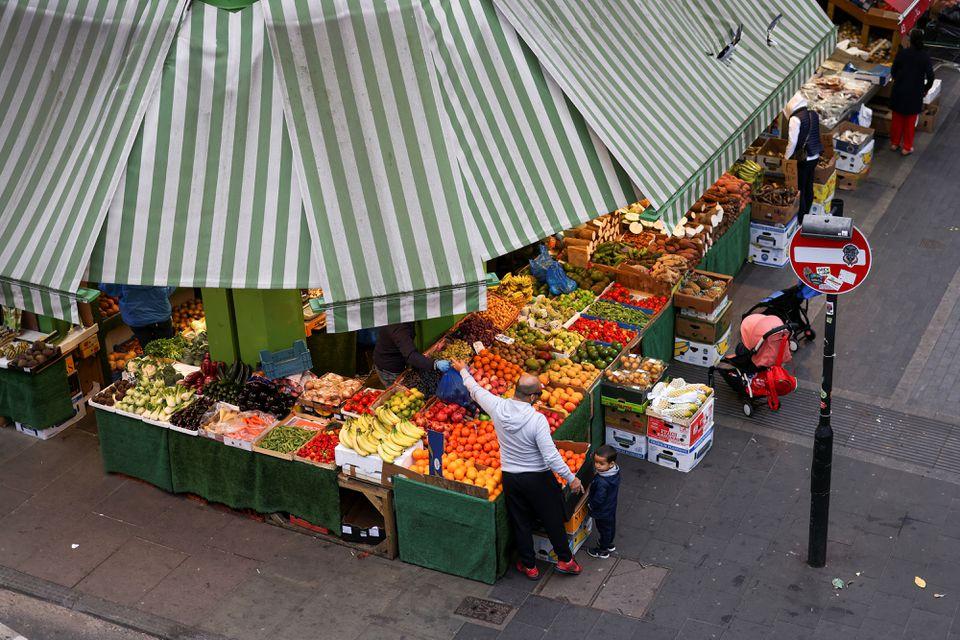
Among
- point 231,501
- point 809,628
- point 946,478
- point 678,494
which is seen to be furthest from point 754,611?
point 231,501

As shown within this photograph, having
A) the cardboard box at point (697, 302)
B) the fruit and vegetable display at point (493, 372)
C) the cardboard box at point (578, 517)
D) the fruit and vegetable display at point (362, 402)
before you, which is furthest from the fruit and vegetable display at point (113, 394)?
the cardboard box at point (697, 302)

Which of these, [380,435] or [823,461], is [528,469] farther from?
[823,461]

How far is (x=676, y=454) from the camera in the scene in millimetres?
11578

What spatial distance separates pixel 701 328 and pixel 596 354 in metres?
1.78

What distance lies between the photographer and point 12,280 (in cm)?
1052

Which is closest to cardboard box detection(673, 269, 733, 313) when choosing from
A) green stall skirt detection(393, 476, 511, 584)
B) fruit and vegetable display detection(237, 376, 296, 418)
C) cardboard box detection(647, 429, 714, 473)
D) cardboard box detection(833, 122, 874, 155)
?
cardboard box detection(647, 429, 714, 473)

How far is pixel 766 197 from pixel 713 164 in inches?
128

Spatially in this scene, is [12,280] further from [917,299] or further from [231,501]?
[917,299]

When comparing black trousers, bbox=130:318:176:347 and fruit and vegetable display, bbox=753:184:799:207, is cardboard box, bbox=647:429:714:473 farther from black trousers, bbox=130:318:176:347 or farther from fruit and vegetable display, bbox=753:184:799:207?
black trousers, bbox=130:318:176:347

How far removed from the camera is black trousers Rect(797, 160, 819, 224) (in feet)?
50.4

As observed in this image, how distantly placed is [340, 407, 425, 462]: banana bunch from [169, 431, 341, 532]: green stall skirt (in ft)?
1.26

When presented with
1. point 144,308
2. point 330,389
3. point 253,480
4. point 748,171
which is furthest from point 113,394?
point 748,171

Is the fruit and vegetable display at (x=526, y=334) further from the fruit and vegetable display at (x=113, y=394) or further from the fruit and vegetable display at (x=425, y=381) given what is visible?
the fruit and vegetable display at (x=113, y=394)

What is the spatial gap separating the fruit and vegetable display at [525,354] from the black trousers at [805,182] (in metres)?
4.95
